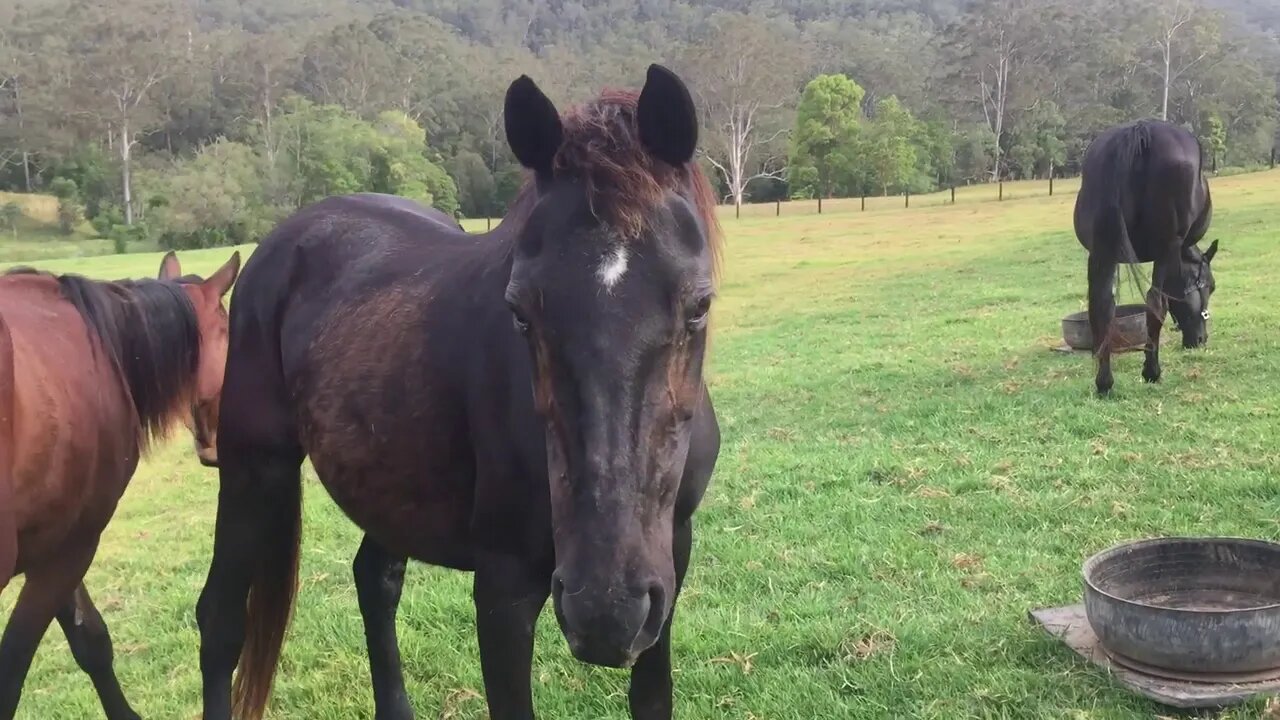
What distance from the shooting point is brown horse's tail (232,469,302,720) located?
10.3 ft

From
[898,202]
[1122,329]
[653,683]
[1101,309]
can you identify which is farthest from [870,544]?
[898,202]

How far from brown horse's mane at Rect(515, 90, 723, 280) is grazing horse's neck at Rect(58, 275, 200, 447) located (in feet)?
8.58

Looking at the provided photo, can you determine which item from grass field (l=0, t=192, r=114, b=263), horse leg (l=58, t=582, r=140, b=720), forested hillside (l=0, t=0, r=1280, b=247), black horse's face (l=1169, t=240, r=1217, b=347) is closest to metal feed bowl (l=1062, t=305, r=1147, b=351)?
black horse's face (l=1169, t=240, r=1217, b=347)

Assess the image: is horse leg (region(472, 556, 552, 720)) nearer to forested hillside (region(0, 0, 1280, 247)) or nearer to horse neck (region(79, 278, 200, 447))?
horse neck (region(79, 278, 200, 447))

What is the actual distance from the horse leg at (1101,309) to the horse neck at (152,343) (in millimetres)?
6257

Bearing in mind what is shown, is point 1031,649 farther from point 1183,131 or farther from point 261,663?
point 1183,131

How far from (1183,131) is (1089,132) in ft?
180

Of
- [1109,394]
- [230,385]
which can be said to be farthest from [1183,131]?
[230,385]

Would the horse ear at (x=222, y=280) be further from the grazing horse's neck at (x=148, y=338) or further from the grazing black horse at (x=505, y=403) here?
the grazing black horse at (x=505, y=403)

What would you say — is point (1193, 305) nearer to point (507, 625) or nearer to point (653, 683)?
point (653, 683)

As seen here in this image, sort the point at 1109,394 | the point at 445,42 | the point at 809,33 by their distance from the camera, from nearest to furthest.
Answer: the point at 1109,394 → the point at 445,42 → the point at 809,33

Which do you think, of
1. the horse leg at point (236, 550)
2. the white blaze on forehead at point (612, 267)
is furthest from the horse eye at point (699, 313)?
the horse leg at point (236, 550)

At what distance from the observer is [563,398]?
168cm

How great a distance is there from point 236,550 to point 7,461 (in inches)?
28.3
